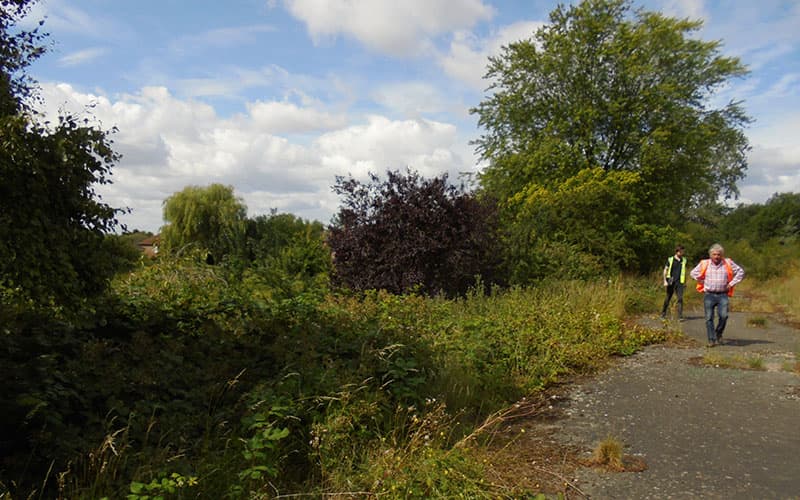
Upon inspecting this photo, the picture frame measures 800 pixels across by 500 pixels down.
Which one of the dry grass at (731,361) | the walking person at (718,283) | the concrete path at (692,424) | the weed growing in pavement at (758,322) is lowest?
the concrete path at (692,424)

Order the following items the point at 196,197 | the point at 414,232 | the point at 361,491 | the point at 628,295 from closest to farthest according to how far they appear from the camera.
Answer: the point at 361,491 → the point at 414,232 → the point at 628,295 → the point at 196,197

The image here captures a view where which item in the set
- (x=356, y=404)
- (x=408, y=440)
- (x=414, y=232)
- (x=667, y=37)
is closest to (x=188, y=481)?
(x=356, y=404)

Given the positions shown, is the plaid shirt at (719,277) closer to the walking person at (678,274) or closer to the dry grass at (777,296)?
the walking person at (678,274)

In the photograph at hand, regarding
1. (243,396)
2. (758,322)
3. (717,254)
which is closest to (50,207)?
(243,396)

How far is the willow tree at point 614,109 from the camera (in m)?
23.6

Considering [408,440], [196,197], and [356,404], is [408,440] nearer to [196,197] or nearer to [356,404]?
[356,404]

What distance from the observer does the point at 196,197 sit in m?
36.4

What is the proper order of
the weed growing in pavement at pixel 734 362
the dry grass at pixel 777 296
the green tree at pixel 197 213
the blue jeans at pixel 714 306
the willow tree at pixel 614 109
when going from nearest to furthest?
the weed growing in pavement at pixel 734 362
the blue jeans at pixel 714 306
the dry grass at pixel 777 296
the willow tree at pixel 614 109
the green tree at pixel 197 213

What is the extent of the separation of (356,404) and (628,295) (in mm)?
12449

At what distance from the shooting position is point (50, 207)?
11.9 feet

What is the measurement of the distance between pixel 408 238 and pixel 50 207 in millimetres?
9265

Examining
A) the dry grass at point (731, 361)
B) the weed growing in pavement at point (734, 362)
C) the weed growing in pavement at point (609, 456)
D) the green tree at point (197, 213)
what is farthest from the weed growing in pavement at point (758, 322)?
the green tree at point (197, 213)

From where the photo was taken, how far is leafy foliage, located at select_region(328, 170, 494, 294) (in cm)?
1261

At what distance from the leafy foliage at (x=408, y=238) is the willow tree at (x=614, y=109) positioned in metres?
9.94
